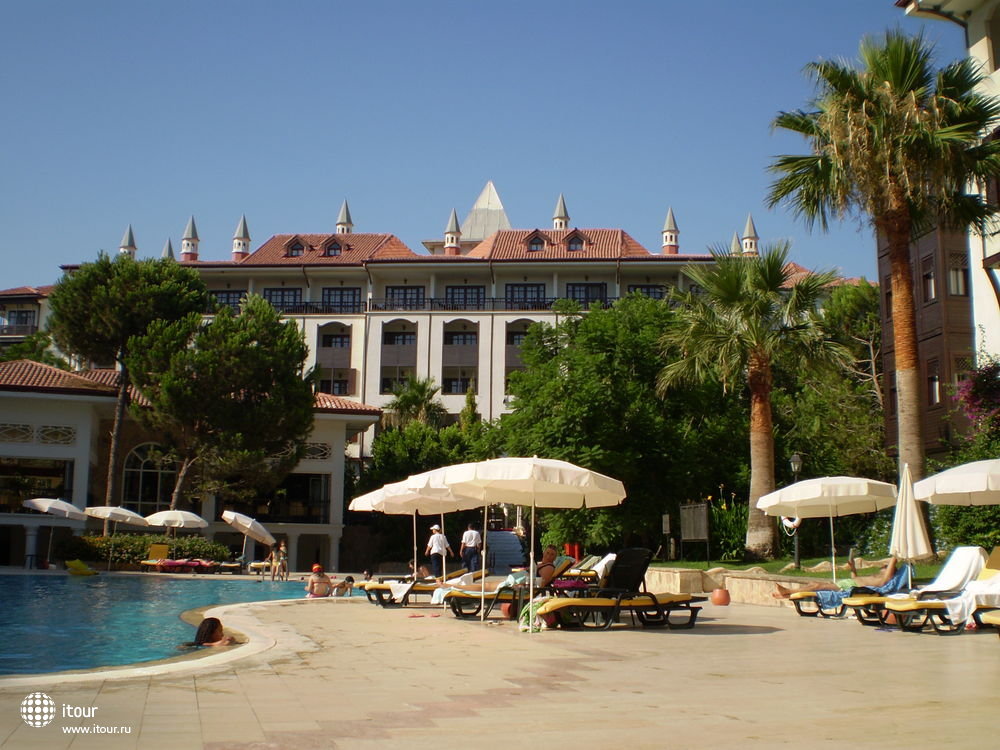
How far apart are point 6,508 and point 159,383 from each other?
784 centimetres

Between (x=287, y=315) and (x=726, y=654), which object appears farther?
(x=287, y=315)

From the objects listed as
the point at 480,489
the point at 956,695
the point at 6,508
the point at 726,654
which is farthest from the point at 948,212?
the point at 6,508

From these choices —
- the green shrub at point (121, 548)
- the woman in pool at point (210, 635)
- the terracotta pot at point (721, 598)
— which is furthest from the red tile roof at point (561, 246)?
the woman in pool at point (210, 635)

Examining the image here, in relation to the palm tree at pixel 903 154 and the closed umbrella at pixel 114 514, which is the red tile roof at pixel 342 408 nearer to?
the closed umbrella at pixel 114 514

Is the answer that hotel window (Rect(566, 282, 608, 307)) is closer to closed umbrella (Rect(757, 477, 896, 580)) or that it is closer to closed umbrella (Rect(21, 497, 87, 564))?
closed umbrella (Rect(21, 497, 87, 564))

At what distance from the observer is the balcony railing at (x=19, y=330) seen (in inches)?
2963

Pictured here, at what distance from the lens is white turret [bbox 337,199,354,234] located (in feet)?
272

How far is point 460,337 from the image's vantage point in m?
68.8

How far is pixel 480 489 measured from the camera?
1427 centimetres

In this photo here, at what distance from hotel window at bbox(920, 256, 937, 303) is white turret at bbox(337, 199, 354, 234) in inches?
2405

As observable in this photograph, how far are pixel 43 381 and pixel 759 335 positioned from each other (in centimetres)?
2789

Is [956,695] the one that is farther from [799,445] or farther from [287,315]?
[287,315]

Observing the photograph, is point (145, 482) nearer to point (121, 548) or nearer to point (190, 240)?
point (121, 548)

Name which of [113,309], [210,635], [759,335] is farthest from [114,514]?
[210,635]
